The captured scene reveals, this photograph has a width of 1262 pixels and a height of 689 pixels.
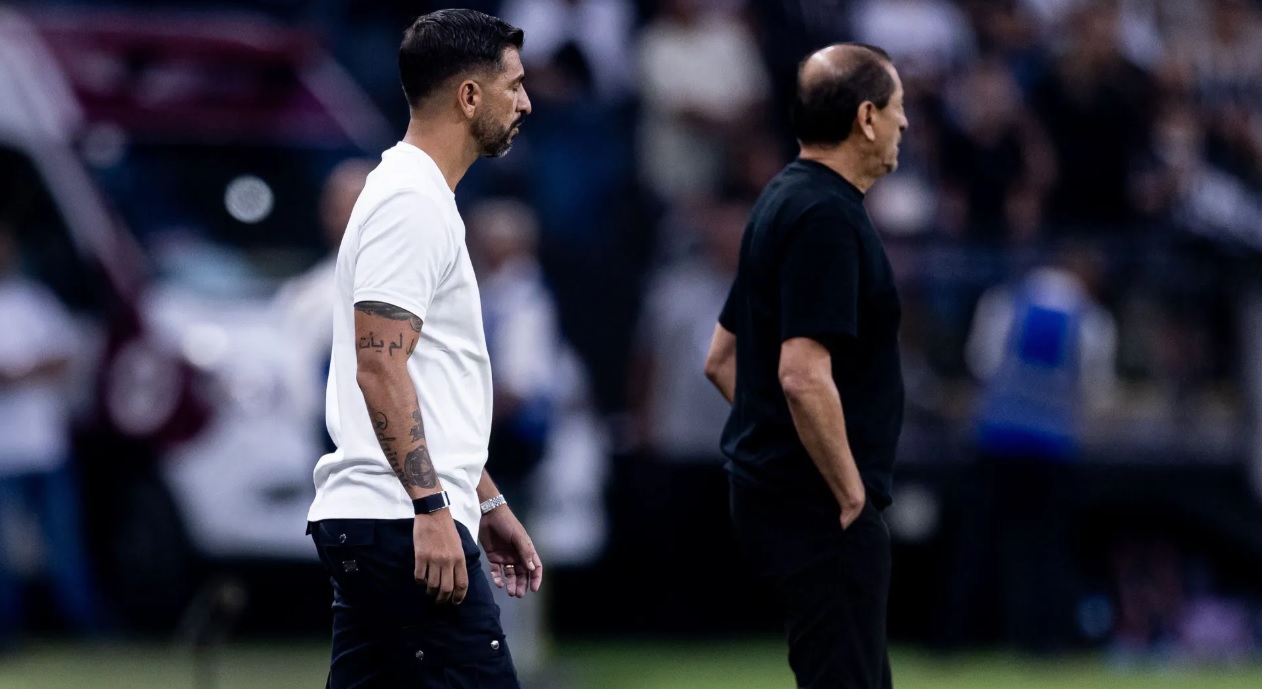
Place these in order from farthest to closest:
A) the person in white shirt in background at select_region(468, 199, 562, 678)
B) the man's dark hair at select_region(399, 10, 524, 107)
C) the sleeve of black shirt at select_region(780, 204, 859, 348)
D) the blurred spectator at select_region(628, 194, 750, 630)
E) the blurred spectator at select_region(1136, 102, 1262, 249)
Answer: the blurred spectator at select_region(1136, 102, 1262, 249) < the blurred spectator at select_region(628, 194, 750, 630) < the person in white shirt in background at select_region(468, 199, 562, 678) < the sleeve of black shirt at select_region(780, 204, 859, 348) < the man's dark hair at select_region(399, 10, 524, 107)

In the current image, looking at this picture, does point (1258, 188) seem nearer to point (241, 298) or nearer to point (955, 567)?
point (955, 567)

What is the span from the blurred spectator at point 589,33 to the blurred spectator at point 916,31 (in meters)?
1.68

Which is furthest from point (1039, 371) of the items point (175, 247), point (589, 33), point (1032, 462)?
point (175, 247)

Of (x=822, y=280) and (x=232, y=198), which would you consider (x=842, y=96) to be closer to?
(x=822, y=280)

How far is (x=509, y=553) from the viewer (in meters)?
4.87

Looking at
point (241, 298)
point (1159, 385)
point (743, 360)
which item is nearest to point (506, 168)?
point (241, 298)

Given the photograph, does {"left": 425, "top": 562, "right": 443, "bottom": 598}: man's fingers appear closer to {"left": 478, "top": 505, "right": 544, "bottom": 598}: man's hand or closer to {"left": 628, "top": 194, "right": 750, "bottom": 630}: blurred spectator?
{"left": 478, "top": 505, "right": 544, "bottom": 598}: man's hand

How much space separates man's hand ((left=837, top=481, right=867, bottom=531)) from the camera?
5.14 m

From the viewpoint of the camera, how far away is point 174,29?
463 inches

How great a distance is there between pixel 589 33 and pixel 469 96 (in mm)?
8815

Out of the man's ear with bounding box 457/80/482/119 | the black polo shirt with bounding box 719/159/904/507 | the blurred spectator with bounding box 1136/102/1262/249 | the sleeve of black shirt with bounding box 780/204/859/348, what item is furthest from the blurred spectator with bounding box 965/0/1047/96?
the man's ear with bounding box 457/80/482/119

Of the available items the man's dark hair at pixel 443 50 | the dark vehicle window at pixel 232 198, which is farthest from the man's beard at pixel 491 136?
the dark vehicle window at pixel 232 198

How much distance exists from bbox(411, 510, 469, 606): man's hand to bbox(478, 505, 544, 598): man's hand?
1.78 ft

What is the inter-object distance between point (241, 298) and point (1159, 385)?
5849 mm
